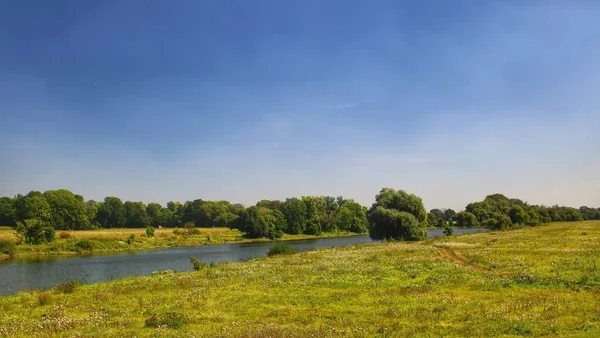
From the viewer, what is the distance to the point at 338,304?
25.7 metres

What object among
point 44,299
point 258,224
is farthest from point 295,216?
point 44,299

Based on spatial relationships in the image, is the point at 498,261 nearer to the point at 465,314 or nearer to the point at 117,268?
the point at 465,314

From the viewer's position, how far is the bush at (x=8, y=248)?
8219 centimetres

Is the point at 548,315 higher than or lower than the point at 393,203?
lower

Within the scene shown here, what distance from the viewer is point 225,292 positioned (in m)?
30.5

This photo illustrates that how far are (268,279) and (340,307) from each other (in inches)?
505

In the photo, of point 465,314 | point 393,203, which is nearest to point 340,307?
point 465,314

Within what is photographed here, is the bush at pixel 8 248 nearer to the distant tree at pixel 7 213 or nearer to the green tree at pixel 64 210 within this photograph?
the green tree at pixel 64 210

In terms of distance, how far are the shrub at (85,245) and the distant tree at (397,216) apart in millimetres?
67060

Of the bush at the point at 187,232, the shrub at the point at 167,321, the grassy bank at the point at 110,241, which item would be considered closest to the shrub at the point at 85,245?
the grassy bank at the point at 110,241

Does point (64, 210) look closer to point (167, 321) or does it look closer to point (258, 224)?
point (258, 224)

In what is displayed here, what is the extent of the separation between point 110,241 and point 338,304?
3722 inches

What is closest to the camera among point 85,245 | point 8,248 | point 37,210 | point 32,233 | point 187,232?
point 8,248

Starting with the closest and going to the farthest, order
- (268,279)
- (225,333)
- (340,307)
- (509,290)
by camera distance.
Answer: (225,333)
(340,307)
(509,290)
(268,279)
